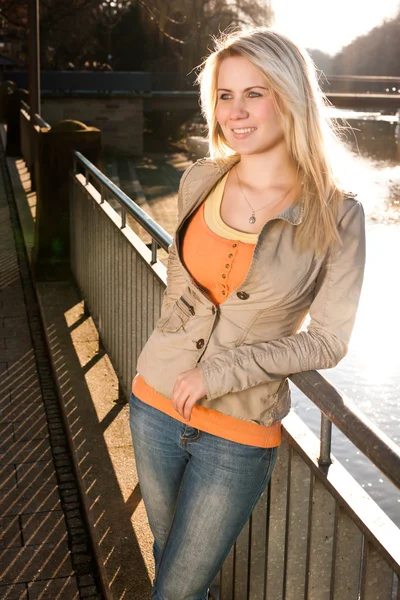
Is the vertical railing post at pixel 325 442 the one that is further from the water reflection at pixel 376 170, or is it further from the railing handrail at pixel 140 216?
the railing handrail at pixel 140 216

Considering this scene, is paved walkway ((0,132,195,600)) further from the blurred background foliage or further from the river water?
the blurred background foliage

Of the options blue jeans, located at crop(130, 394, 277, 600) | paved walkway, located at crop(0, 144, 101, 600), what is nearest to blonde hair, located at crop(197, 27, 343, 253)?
blue jeans, located at crop(130, 394, 277, 600)

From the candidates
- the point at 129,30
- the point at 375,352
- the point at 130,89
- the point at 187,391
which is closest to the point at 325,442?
the point at 187,391

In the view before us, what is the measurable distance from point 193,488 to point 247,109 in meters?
0.90

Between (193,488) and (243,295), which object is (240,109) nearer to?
(243,295)

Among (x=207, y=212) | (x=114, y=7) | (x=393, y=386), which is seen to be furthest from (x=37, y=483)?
(x=114, y=7)

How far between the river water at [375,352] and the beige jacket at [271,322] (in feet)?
0.65

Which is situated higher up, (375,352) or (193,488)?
(193,488)

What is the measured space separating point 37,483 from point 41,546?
0.55 m

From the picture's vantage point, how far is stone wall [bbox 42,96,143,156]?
1626 inches

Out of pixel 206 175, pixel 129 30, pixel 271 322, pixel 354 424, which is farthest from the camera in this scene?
pixel 129 30

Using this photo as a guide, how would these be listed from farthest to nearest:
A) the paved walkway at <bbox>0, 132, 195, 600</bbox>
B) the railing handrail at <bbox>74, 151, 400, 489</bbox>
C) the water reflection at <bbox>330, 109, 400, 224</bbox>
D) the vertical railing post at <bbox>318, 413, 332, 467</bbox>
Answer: the water reflection at <bbox>330, 109, 400, 224</bbox>, the paved walkway at <bbox>0, 132, 195, 600</bbox>, the vertical railing post at <bbox>318, 413, 332, 467</bbox>, the railing handrail at <bbox>74, 151, 400, 489</bbox>

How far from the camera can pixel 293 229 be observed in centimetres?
214

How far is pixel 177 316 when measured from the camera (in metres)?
2.28
